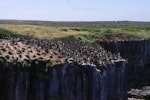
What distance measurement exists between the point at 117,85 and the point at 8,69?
19703 millimetres

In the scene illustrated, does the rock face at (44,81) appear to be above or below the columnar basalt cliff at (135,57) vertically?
above

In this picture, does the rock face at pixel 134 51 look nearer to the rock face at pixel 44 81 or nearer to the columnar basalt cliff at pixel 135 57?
the columnar basalt cliff at pixel 135 57

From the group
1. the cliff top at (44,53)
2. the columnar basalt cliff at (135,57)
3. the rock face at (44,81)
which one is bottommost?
the columnar basalt cliff at (135,57)

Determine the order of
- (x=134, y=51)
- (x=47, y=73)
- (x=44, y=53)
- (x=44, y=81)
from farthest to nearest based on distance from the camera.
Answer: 1. (x=134, y=51)
2. (x=44, y=53)
3. (x=47, y=73)
4. (x=44, y=81)

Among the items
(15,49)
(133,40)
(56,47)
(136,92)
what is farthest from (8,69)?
(133,40)

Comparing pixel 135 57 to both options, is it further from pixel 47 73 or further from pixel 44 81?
pixel 44 81

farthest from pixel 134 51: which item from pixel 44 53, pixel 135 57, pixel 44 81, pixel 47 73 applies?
pixel 44 81

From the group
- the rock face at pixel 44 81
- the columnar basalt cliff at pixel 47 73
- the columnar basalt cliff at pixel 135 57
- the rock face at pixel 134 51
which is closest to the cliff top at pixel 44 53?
the columnar basalt cliff at pixel 47 73

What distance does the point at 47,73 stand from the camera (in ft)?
163

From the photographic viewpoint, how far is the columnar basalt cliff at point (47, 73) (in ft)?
161

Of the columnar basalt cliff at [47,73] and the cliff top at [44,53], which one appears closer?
the columnar basalt cliff at [47,73]

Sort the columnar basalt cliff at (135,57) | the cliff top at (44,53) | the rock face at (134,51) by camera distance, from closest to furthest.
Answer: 1. the cliff top at (44,53)
2. the columnar basalt cliff at (135,57)
3. the rock face at (134,51)

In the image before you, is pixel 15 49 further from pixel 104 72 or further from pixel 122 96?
pixel 122 96

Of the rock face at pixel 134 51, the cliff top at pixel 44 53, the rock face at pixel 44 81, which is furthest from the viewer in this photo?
the rock face at pixel 134 51
